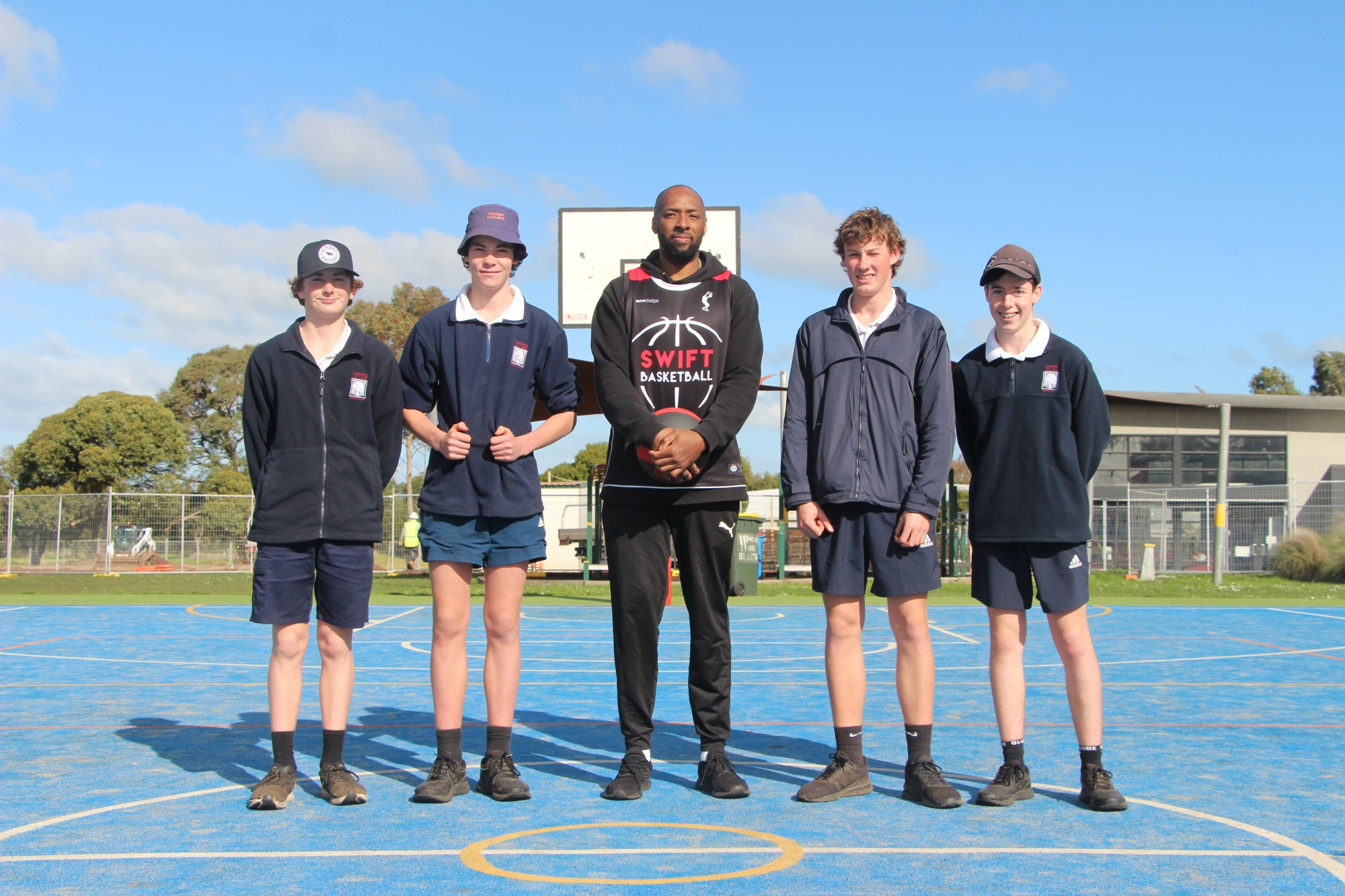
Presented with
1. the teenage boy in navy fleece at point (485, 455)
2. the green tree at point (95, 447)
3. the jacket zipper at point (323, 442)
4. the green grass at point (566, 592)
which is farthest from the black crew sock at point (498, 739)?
the green tree at point (95, 447)

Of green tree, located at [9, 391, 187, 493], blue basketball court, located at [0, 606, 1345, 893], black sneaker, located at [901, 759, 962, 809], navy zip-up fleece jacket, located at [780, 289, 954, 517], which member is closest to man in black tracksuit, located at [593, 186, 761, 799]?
navy zip-up fleece jacket, located at [780, 289, 954, 517]

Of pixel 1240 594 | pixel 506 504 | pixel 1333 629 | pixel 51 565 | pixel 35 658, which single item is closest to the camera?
pixel 506 504

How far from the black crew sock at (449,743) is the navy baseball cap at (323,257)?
1.75 metres

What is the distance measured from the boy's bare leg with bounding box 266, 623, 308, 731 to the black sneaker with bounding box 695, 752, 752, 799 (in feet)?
4.85

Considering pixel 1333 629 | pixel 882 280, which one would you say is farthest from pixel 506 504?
pixel 1333 629

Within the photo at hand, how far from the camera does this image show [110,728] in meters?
5.62

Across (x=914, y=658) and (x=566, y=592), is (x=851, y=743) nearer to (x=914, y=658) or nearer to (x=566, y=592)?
(x=914, y=658)

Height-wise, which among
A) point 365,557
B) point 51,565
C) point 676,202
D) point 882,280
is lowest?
point 51,565

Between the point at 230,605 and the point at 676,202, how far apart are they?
1244 centimetres

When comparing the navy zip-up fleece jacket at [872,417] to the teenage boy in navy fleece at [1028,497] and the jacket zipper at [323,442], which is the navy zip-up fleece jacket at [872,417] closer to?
the teenage boy in navy fleece at [1028,497]

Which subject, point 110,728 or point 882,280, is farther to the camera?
point 110,728

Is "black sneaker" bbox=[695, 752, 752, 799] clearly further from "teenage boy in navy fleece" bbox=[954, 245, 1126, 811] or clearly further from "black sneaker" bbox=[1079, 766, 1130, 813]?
"black sneaker" bbox=[1079, 766, 1130, 813]

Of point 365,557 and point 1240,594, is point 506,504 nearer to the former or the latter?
point 365,557

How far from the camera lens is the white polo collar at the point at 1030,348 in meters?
4.27
